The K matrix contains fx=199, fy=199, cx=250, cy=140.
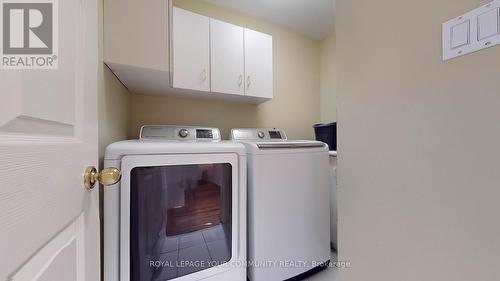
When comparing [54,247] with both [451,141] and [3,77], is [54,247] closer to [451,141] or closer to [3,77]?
[3,77]

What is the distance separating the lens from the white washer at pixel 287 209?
135 cm

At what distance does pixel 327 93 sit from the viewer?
2615mm

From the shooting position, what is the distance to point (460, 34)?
0.51 meters

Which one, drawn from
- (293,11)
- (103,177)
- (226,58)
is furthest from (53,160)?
(293,11)

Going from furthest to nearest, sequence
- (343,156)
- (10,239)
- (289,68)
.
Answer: (289,68), (343,156), (10,239)

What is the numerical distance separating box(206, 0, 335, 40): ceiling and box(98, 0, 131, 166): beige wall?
1338 millimetres

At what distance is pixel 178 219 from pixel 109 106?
2.55 ft

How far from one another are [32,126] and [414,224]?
98 cm

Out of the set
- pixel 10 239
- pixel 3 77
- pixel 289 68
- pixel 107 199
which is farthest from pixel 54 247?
pixel 289 68

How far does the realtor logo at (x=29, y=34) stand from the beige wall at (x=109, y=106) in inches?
25.7

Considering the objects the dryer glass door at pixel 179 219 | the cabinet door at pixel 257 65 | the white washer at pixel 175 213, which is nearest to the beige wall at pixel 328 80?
the cabinet door at pixel 257 65

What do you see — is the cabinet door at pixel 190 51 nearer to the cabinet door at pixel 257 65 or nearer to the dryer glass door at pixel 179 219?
the cabinet door at pixel 257 65

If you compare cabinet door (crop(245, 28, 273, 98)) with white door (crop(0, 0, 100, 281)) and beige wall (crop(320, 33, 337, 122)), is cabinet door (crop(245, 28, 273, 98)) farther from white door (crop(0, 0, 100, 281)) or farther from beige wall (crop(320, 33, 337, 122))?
white door (crop(0, 0, 100, 281))

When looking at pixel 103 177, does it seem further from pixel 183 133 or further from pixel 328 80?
pixel 328 80
